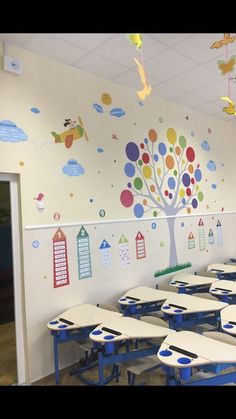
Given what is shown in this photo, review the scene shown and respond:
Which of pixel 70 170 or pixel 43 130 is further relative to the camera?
pixel 70 170

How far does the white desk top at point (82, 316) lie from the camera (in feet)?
8.98

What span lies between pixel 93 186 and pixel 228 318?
6.43ft

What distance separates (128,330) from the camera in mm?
2520

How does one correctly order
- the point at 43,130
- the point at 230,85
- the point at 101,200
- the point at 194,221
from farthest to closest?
1. the point at 194,221
2. the point at 230,85
3. the point at 101,200
4. the point at 43,130

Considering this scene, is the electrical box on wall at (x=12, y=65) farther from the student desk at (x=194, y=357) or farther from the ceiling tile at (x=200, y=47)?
the student desk at (x=194, y=357)

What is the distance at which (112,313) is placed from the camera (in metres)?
2.96

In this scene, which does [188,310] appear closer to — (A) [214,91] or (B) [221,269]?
(B) [221,269]

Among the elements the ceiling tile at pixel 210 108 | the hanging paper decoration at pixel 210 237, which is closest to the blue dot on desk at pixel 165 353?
the hanging paper decoration at pixel 210 237

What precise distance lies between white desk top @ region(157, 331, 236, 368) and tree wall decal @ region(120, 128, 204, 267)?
1.96 m
